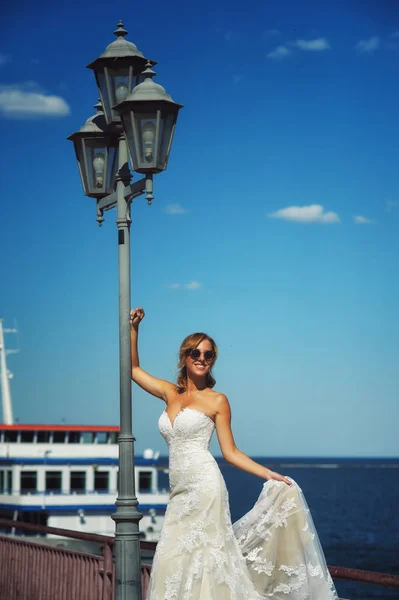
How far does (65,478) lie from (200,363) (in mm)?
32679

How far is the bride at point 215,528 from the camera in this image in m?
5.50

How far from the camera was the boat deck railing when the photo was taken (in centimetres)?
786

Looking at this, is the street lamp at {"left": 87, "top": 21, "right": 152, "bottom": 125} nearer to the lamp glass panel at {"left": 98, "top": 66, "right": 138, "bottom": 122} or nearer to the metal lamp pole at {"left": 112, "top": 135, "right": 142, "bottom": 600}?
the lamp glass panel at {"left": 98, "top": 66, "right": 138, "bottom": 122}

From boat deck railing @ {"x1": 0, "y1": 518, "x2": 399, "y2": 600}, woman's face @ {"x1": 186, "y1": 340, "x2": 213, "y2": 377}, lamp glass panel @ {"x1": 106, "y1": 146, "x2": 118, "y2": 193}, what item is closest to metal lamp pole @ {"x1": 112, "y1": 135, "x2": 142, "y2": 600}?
boat deck railing @ {"x1": 0, "y1": 518, "x2": 399, "y2": 600}

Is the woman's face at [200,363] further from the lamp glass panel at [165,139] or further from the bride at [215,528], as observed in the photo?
the lamp glass panel at [165,139]

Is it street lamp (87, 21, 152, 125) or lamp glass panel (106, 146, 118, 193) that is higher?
street lamp (87, 21, 152, 125)

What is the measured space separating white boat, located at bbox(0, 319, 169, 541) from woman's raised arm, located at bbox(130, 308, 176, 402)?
3083 cm

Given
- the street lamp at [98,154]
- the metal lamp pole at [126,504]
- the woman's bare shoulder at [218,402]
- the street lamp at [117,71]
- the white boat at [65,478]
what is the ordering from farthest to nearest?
the white boat at [65,478] < the street lamp at [98,154] < the street lamp at [117,71] < the metal lamp pole at [126,504] < the woman's bare shoulder at [218,402]

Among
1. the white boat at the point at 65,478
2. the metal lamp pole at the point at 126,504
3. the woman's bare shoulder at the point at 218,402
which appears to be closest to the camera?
the woman's bare shoulder at the point at 218,402

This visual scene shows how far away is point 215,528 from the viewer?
18.1 ft

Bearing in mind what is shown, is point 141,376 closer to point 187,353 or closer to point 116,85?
point 187,353

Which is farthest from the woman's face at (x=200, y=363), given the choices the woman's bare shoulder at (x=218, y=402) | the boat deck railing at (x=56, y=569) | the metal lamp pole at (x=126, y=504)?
the boat deck railing at (x=56, y=569)

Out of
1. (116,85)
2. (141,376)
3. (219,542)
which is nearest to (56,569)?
(141,376)

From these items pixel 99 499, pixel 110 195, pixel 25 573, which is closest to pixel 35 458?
pixel 99 499
